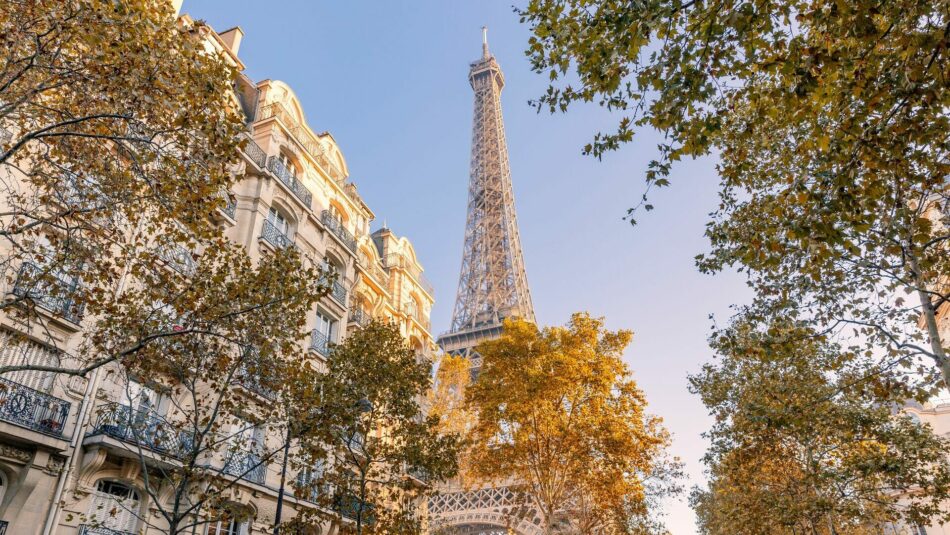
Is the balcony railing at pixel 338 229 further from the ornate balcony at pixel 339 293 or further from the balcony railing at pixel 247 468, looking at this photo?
the balcony railing at pixel 247 468

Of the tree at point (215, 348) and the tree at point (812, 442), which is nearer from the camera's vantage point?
the tree at point (215, 348)

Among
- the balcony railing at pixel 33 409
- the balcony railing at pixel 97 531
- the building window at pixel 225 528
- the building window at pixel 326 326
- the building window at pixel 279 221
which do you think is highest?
the building window at pixel 279 221

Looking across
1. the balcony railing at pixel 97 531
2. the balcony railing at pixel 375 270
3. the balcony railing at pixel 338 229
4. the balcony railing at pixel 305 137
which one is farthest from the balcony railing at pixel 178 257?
the balcony railing at pixel 375 270

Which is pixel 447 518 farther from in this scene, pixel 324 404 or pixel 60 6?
pixel 60 6

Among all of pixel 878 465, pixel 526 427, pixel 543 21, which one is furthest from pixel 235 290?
pixel 878 465

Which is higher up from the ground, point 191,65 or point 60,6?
point 60,6

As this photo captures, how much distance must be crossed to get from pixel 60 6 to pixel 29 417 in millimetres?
8363

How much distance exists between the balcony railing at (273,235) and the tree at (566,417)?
783 cm

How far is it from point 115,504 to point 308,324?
8.87m

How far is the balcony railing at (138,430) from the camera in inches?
543

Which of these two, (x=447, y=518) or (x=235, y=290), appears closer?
(x=235, y=290)

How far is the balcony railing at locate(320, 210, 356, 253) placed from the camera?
2506 centimetres

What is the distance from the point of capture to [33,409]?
13188mm

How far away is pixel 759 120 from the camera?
7.16 meters
